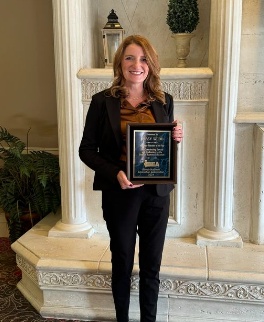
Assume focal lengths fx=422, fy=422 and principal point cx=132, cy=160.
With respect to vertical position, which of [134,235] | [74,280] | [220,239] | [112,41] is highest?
[112,41]

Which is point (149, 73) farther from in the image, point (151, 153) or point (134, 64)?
point (151, 153)

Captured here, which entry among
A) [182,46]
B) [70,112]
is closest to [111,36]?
[182,46]

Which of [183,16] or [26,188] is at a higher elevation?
[183,16]

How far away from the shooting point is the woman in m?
1.91

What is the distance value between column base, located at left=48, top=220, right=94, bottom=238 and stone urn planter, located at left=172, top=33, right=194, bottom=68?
4.18ft

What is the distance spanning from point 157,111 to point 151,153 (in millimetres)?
214

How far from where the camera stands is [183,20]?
267cm

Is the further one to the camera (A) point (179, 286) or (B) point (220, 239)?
(B) point (220, 239)

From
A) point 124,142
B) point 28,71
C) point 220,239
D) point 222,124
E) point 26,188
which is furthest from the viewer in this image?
point 28,71

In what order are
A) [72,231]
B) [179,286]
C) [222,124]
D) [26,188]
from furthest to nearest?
[26,188]
[72,231]
[222,124]
[179,286]

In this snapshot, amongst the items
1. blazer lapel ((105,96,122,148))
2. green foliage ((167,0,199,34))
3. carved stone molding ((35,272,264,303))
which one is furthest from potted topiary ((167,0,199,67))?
carved stone molding ((35,272,264,303))

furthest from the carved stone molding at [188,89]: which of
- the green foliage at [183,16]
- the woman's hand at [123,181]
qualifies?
the woman's hand at [123,181]

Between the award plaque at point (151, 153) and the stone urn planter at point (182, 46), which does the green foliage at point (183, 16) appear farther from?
the award plaque at point (151, 153)

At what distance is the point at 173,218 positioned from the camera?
286cm
